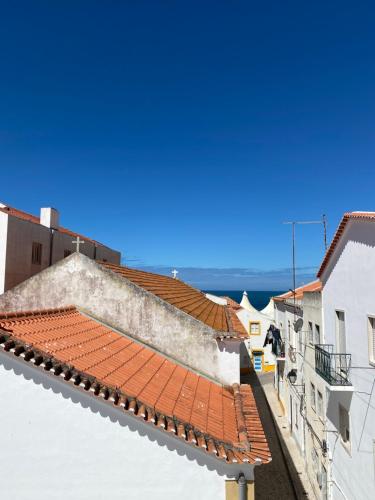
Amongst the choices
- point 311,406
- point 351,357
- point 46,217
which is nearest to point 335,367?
point 351,357

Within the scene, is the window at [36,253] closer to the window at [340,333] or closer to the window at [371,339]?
the window at [340,333]

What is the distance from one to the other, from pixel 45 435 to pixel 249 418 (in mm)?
4991

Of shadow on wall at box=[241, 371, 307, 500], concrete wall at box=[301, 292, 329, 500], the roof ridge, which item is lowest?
shadow on wall at box=[241, 371, 307, 500]

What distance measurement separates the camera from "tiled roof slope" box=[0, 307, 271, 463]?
6.71 m

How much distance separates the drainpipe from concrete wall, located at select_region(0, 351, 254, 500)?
0.14m

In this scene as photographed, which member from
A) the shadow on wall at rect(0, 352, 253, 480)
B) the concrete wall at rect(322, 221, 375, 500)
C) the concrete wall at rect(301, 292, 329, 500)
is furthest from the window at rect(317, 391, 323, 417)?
the shadow on wall at rect(0, 352, 253, 480)

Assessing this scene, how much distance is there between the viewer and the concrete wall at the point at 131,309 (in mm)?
11461

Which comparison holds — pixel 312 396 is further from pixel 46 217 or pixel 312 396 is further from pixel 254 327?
pixel 254 327

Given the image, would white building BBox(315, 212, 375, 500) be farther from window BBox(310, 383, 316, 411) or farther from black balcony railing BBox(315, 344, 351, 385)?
window BBox(310, 383, 316, 411)

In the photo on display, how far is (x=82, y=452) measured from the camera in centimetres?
645

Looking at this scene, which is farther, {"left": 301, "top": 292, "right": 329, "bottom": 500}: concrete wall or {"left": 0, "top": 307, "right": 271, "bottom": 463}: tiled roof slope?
{"left": 301, "top": 292, "right": 329, "bottom": 500}: concrete wall

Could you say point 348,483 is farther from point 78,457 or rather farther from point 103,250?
point 103,250

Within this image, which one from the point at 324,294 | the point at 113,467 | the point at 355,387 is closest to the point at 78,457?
the point at 113,467

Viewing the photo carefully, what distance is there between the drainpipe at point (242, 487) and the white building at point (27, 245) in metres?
13.9
